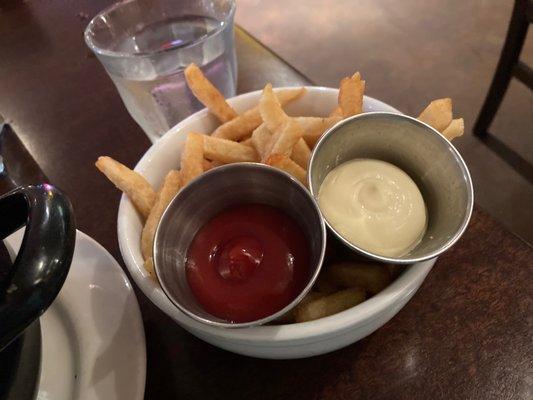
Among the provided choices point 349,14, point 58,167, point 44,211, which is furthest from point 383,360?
point 349,14

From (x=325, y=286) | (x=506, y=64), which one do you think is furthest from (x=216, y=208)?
(x=506, y=64)

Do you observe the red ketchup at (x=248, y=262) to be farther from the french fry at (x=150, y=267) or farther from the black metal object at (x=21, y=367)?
the black metal object at (x=21, y=367)

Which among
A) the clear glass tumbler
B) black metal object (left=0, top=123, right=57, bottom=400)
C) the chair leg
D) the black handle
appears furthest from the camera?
the chair leg

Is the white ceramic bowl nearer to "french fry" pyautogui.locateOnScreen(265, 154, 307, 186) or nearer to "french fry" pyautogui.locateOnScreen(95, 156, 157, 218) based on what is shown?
"french fry" pyautogui.locateOnScreen(95, 156, 157, 218)

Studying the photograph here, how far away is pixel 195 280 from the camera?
623 millimetres

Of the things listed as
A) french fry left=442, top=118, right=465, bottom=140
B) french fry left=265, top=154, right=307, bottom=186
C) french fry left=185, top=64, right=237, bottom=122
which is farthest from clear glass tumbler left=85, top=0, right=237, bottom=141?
french fry left=442, top=118, right=465, bottom=140

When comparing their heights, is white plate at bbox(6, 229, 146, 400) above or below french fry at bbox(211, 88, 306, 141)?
below

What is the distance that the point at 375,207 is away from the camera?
660 millimetres

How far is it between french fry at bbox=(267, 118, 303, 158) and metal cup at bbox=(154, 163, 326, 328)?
0.03m

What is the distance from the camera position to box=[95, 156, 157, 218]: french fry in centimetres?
68

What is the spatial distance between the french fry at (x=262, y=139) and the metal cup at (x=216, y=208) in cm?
5

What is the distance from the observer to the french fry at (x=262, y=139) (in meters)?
0.69

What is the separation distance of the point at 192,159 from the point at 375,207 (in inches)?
10.8

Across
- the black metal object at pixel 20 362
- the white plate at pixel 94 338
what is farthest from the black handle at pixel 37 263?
the white plate at pixel 94 338
